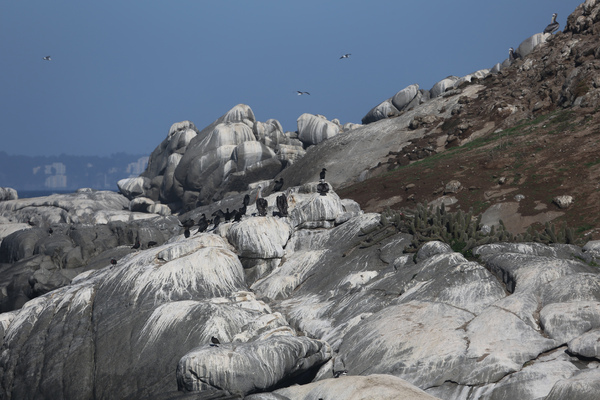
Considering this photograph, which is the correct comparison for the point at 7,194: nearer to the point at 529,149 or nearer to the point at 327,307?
the point at 529,149

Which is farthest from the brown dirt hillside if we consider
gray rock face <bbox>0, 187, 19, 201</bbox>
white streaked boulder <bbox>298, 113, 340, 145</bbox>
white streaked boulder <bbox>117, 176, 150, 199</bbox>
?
gray rock face <bbox>0, 187, 19, 201</bbox>

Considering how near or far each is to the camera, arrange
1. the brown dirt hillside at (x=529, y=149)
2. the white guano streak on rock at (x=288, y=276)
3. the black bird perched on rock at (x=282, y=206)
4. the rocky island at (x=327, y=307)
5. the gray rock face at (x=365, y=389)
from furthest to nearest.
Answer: the brown dirt hillside at (x=529, y=149) < the black bird perched on rock at (x=282, y=206) < the white guano streak on rock at (x=288, y=276) < the rocky island at (x=327, y=307) < the gray rock face at (x=365, y=389)

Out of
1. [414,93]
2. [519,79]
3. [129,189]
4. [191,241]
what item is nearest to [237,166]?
[129,189]

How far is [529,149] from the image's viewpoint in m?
35.6

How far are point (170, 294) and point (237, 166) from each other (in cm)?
4474

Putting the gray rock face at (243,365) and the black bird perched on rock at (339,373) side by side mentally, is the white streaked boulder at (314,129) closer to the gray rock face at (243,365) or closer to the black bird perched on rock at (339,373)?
the gray rock face at (243,365)

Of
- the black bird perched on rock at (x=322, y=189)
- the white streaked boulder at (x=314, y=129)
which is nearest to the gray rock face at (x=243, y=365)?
the black bird perched on rock at (x=322, y=189)

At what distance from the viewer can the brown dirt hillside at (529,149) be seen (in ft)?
96.1

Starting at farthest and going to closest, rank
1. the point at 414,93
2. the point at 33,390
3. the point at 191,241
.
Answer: the point at 414,93
the point at 191,241
the point at 33,390

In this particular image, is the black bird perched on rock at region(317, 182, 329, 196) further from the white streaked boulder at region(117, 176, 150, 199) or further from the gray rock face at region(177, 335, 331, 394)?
the white streaked boulder at region(117, 176, 150, 199)

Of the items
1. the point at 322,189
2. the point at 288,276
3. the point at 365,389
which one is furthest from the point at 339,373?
the point at 322,189

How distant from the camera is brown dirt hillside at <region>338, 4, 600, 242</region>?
29.3 meters

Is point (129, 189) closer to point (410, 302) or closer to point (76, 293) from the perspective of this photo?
point (76, 293)

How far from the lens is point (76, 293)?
73.2 feet
